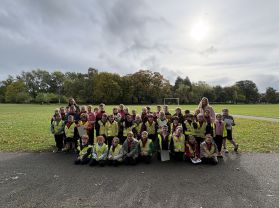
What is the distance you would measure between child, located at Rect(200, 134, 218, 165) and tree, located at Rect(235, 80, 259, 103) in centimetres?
12496

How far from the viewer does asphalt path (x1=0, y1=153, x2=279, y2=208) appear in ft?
17.5

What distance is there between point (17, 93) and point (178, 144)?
103914 mm

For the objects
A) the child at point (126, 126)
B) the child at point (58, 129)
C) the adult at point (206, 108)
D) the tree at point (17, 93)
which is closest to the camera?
the adult at point (206, 108)

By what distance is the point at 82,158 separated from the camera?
839 cm

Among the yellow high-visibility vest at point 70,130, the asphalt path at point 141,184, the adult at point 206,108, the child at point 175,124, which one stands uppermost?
the adult at point 206,108

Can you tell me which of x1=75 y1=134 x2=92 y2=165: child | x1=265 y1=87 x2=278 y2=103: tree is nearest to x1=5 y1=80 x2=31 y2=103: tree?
x1=75 y1=134 x2=92 y2=165: child

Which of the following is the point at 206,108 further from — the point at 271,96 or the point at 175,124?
the point at 271,96

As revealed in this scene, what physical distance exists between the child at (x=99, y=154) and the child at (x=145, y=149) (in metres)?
1.20

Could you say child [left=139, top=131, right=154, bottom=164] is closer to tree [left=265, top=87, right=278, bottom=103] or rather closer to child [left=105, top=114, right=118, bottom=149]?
child [left=105, top=114, right=118, bottom=149]

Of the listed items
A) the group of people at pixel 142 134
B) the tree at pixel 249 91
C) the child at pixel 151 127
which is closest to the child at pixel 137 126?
the group of people at pixel 142 134

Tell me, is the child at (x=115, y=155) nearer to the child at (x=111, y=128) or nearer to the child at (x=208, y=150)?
the child at (x=111, y=128)

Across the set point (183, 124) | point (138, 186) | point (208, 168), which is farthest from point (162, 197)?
point (183, 124)

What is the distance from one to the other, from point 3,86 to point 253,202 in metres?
124

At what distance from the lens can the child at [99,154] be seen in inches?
318
